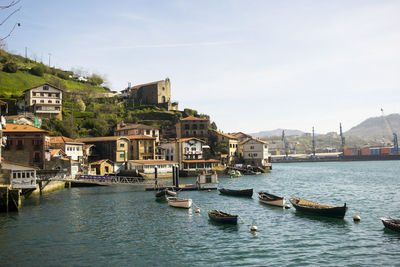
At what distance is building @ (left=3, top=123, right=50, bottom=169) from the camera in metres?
65.3

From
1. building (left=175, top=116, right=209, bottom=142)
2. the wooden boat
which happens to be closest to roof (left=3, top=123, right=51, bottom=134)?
the wooden boat

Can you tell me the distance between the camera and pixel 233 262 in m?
23.8

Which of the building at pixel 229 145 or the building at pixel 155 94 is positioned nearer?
the building at pixel 229 145

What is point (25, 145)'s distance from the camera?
66.6 metres

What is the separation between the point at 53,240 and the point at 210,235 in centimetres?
1399

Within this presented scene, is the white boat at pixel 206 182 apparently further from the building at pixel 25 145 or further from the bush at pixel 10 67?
the bush at pixel 10 67

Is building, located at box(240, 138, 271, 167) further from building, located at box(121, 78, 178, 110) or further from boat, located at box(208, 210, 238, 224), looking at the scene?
boat, located at box(208, 210, 238, 224)

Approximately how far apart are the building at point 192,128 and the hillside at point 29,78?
1814 inches

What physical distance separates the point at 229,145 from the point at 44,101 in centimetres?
6660

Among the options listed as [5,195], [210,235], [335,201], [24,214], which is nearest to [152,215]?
[210,235]

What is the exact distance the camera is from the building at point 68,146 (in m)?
83.0

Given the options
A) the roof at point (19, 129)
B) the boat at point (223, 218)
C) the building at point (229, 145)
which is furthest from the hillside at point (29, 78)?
the boat at point (223, 218)

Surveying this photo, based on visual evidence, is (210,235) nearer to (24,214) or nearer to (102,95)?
(24,214)

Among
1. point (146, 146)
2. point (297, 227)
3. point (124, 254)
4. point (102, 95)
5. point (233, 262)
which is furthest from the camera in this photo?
point (102, 95)
